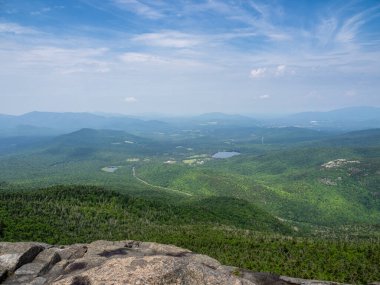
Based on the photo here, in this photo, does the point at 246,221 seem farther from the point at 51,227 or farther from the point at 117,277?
the point at 117,277

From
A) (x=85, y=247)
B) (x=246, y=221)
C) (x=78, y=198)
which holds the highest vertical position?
(x=85, y=247)

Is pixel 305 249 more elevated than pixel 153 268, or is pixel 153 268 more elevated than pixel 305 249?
pixel 153 268

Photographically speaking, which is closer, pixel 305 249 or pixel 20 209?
pixel 305 249

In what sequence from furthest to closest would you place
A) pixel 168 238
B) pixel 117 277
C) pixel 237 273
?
pixel 168 238
pixel 237 273
pixel 117 277

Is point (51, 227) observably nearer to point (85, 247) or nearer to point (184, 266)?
point (85, 247)

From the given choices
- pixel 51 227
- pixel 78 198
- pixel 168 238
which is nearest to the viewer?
pixel 168 238

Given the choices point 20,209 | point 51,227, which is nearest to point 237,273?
point 51,227
